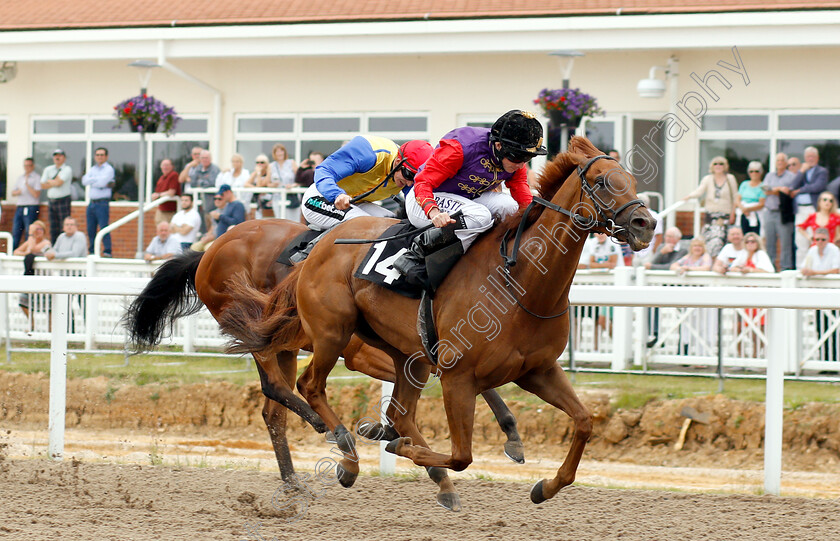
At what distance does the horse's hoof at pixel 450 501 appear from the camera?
4.78 metres

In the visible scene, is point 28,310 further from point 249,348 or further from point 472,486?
point 472,486

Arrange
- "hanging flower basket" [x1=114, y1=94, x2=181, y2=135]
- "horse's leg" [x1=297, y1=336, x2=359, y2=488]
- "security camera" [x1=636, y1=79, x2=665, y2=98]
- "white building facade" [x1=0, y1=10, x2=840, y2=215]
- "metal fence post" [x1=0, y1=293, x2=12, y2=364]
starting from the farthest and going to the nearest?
"hanging flower basket" [x1=114, y1=94, x2=181, y2=135] < "security camera" [x1=636, y1=79, x2=665, y2=98] < "white building facade" [x1=0, y1=10, x2=840, y2=215] < "metal fence post" [x1=0, y1=293, x2=12, y2=364] < "horse's leg" [x1=297, y1=336, x2=359, y2=488]

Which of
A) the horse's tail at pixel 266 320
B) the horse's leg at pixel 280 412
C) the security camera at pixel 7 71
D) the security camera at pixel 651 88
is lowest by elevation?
the horse's leg at pixel 280 412

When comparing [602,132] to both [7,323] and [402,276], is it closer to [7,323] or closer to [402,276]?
[7,323]

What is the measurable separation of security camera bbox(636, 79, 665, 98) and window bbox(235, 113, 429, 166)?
9.27 ft

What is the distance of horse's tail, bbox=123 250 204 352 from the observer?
6.36 m

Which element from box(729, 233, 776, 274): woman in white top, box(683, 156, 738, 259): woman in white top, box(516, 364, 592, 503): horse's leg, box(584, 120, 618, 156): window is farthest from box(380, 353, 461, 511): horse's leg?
box(584, 120, 618, 156): window

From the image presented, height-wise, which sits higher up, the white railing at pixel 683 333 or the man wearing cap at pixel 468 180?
the man wearing cap at pixel 468 180

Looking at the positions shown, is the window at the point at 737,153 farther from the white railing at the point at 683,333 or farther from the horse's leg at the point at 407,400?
the horse's leg at the point at 407,400

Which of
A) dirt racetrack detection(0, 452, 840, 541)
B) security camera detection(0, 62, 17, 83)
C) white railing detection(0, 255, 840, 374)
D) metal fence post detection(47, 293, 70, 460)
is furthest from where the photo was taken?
security camera detection(0, 62, 17, 83)

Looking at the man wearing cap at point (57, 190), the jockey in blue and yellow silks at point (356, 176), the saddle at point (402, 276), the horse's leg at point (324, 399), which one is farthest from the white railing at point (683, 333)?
the man wearing cap at point (57, 190)

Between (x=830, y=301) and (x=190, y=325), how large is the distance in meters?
5.55

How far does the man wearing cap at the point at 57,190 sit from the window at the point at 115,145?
92 centimetres

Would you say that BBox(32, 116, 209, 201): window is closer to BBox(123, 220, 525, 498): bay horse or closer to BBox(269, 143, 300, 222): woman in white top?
BBox(269, 143, 300, 222): woman in white top
